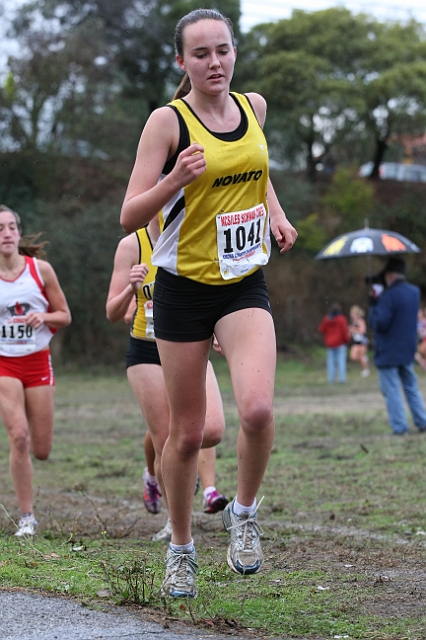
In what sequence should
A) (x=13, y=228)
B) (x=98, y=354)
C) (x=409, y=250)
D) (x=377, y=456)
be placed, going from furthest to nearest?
1. (x=98, y=354)
2. (x=409, y=250)
3. (x=377, y=456)
4. (x=13, y=228)

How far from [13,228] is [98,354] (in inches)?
875

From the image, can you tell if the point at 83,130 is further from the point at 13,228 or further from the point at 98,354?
the point at 13,228

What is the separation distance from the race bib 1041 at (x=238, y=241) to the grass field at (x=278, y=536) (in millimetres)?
1412

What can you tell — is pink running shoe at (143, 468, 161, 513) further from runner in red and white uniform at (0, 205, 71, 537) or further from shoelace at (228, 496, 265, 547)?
shoelace at (228, 496, 265, 547)

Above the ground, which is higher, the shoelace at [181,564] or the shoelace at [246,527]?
the shoelace at [246,527]

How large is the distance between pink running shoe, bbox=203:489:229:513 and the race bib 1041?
2548 millimetres

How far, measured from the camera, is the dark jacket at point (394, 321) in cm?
1252

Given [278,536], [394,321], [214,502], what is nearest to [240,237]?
[214,502]

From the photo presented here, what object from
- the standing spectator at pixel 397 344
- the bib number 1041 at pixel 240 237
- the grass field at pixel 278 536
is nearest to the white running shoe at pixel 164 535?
the grass field at pixel 278 536

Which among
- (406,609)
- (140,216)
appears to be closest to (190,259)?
(140,216)

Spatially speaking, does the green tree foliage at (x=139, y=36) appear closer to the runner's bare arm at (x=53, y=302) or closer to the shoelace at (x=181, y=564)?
the runner's bare arm at (x=53, y=302)

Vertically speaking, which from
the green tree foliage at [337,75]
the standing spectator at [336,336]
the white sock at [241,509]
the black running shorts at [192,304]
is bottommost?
the standing spectator at [336,336]

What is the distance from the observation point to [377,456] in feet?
33.8

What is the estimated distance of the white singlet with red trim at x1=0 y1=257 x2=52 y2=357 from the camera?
22.3 feet
